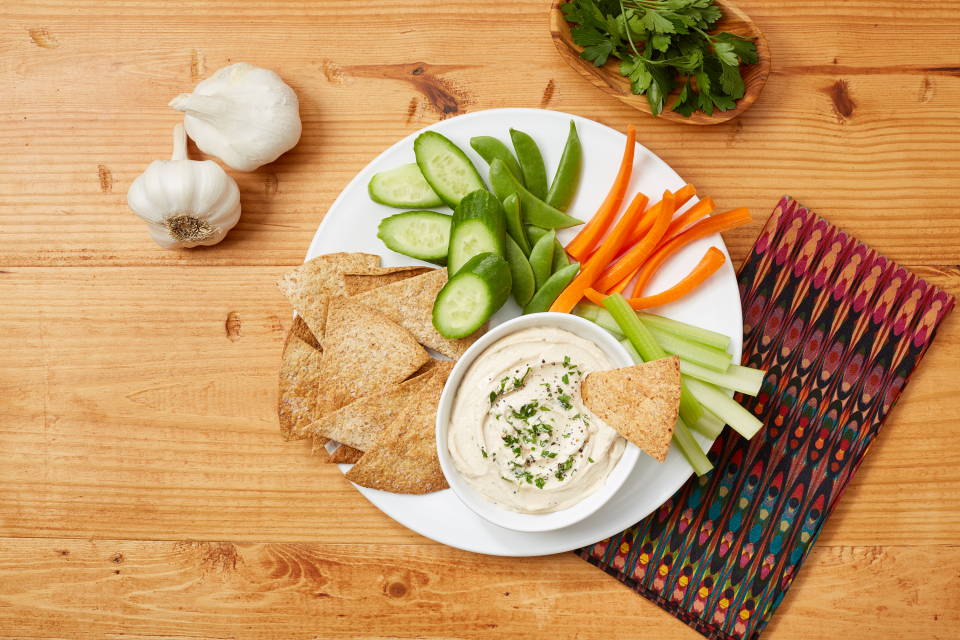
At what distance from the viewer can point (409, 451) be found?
2381 mm

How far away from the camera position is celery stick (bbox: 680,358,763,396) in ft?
7.75

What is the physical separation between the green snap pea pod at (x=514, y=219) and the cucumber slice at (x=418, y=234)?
24cm

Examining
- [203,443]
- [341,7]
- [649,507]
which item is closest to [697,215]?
[649,507]

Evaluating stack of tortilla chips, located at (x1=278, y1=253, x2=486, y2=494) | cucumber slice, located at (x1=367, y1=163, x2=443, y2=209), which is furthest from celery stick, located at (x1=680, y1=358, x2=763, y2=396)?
cucumber slice, located at (x1=367, y1=163, x2=443, y2=209)

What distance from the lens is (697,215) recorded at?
2.43m

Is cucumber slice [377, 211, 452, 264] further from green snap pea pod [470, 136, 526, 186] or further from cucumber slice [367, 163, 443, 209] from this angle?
green snap pea pod [470, 136, 526, 186]

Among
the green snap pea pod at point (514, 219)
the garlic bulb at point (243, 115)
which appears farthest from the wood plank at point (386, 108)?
the green snap pea pod at point (514, 219)

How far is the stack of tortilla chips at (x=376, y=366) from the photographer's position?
237cm

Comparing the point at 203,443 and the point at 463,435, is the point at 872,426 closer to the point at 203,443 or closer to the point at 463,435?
the point at 463,435

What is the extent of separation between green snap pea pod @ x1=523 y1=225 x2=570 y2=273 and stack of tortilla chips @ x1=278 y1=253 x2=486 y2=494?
38 centimetres

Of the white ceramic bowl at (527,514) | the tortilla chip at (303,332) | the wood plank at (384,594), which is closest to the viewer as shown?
the white ceramic bowl at (527,514)

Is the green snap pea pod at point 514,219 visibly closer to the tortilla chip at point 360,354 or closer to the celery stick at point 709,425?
the tortilla chip at point 360,354

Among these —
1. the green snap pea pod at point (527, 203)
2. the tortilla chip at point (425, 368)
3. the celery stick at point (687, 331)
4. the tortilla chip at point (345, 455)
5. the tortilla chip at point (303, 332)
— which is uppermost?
the green snap pea pod at point (527, 203)

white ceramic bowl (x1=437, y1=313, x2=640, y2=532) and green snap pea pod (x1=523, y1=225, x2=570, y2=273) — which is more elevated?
green snap pea pod (x1=523, y1=225, x2=570, y2=273)
